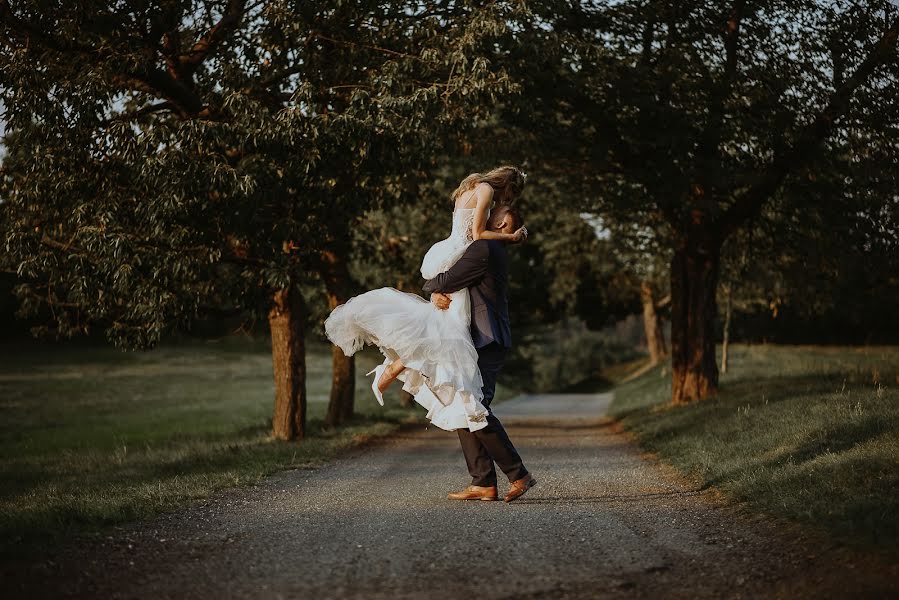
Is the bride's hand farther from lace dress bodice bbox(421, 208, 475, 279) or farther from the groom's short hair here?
lace dress bodice bbox(421, 208, 475, 279)

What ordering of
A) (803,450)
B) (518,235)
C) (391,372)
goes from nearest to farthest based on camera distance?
(518,235), (391,372), (803,450)

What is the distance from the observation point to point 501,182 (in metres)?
7.39

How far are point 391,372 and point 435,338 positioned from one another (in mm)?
601

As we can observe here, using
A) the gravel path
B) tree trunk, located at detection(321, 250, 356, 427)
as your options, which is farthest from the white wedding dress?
tree trunk, located at detection(321, 250, 356, 427)

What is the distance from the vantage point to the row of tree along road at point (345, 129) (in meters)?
11.0

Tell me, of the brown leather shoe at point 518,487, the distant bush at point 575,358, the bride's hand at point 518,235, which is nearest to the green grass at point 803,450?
the brown leather shoe at point 518,487

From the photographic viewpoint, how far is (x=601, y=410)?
26.2m

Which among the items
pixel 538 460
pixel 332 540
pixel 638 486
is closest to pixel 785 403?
pixel 538 460

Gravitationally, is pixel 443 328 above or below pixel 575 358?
above

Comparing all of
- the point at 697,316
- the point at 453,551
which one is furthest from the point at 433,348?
the point at 697,316

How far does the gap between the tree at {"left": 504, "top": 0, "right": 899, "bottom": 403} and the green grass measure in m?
4.10

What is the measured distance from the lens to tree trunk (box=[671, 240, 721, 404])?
699 inches

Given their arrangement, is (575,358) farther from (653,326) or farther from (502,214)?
(502,214)

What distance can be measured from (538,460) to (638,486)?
2.91 metres
